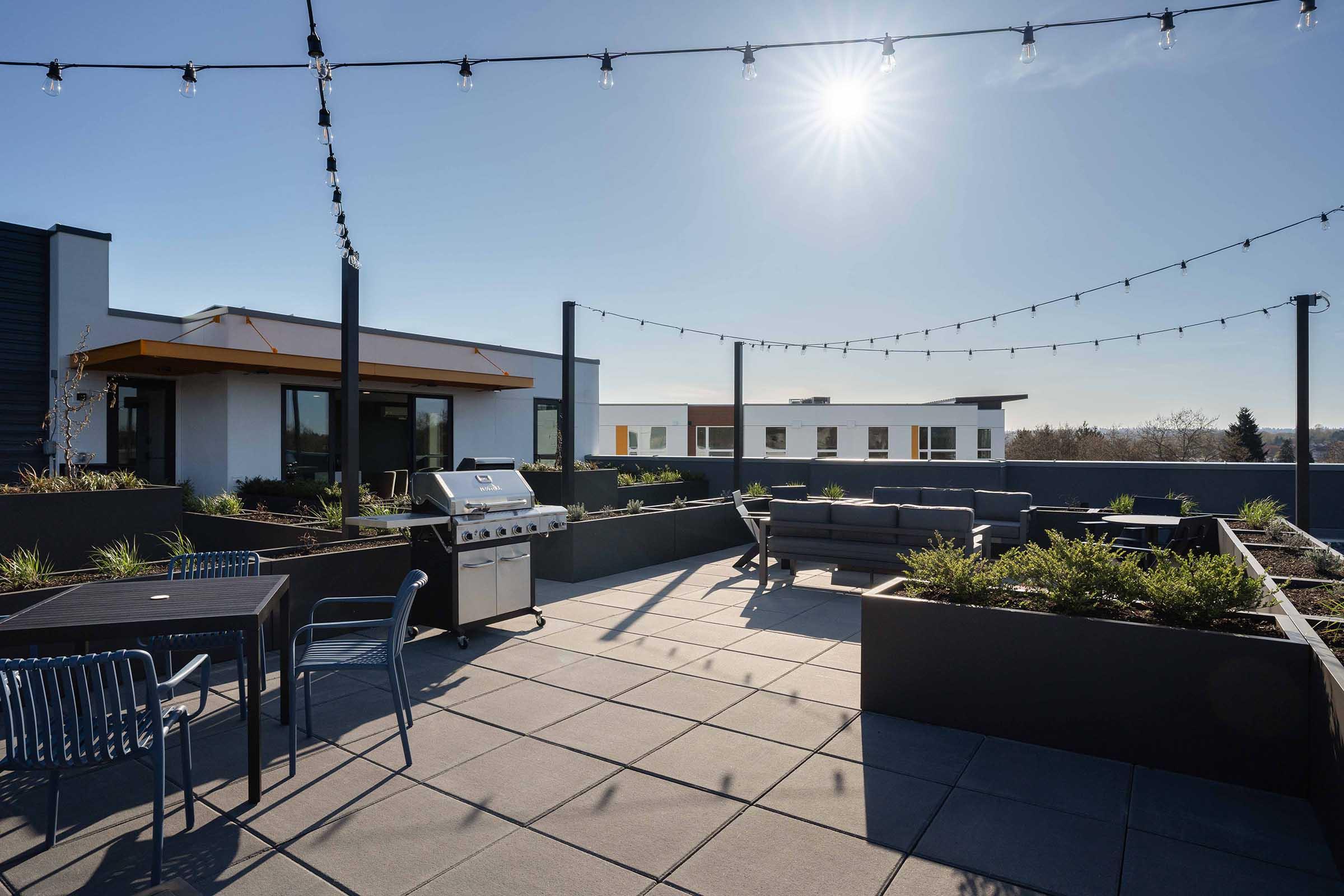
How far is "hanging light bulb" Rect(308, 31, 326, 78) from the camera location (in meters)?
3.76

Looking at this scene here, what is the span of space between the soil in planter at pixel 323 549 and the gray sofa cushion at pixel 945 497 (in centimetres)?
618

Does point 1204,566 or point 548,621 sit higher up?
point 1204,566

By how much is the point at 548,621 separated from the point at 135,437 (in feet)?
31.8

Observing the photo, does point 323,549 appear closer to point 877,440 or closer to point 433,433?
point 433,433

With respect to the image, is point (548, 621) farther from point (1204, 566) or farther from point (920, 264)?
point (920, 264)

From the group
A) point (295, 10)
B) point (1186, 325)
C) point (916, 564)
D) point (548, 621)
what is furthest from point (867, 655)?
point (1186, 325)

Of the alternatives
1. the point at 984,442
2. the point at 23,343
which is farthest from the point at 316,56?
the point at 984,442

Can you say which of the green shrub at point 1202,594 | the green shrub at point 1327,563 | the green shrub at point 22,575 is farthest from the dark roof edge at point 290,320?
the green shrub at point 1327,563

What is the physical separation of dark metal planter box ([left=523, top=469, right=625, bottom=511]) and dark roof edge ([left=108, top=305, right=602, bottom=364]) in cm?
364

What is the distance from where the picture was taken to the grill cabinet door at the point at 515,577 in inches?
203

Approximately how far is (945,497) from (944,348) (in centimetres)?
431

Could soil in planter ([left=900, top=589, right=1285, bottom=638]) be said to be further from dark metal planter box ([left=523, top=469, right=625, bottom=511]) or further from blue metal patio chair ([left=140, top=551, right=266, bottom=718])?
dark metal planter box ([left=523, top=469, right=625, bottom=511])

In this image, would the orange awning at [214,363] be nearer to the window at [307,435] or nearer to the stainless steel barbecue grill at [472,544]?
the window at [307,435]

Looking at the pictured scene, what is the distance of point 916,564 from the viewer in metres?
3.92
